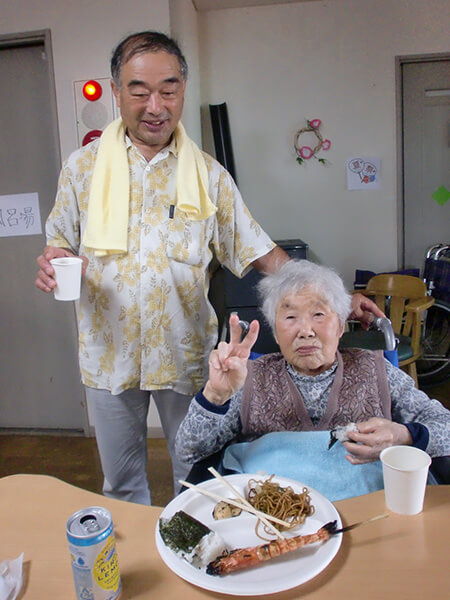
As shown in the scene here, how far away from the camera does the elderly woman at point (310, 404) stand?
1.27 meters

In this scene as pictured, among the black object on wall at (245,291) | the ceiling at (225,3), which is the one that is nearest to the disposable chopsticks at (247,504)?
the black object on wall at (245,291)

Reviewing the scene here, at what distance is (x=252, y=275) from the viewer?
3154 millimetres

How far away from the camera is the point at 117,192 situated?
1.57 meters

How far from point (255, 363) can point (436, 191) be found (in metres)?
2.77

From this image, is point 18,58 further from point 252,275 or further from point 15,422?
point 15,422

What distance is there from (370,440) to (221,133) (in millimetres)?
2776

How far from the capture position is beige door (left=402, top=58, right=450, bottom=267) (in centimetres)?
352

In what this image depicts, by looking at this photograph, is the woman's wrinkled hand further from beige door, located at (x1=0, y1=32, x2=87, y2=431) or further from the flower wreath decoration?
the flower wreath decoration

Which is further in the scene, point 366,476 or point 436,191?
point 436,191

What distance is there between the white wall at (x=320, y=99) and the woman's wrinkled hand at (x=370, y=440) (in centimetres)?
263

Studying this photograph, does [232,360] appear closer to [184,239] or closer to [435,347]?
[184,239]

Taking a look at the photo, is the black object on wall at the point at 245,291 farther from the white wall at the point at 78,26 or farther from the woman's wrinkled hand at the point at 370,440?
the woman's wrinkled hand at the point at 370,440

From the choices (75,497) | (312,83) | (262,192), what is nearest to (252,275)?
(262,192)

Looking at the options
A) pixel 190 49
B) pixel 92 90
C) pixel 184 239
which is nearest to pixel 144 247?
pixel 184 239
